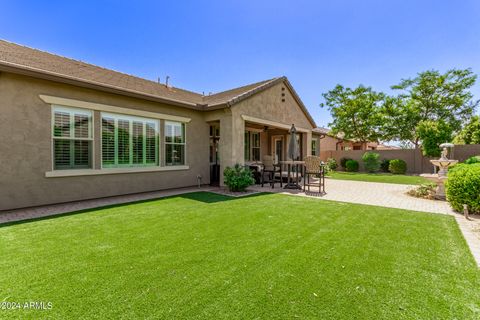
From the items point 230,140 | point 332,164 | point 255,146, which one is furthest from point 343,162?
point 230,140

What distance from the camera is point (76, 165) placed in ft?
25.1

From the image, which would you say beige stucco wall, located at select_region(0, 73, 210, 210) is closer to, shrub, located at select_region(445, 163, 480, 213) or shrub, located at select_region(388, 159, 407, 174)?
shrub, located at select_region(445, 163, 480, 213)

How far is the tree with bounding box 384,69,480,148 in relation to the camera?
76.3 ft

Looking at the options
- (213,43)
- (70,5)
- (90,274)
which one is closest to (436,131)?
(213,43)

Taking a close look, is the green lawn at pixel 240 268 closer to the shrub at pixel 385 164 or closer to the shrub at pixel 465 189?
the shrub at pixel 465 189

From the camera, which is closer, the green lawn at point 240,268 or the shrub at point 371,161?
the green lawn at point 240,268

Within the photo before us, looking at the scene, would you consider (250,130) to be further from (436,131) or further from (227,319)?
Answer: (436,131)

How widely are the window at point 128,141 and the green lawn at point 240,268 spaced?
3111 mm

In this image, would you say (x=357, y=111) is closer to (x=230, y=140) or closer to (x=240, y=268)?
(x=230, y=140)

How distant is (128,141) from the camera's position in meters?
8.92

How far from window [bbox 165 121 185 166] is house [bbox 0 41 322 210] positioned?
0.05 metres

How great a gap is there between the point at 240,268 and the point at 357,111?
26770 mm

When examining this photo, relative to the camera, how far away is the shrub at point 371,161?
21144 mm

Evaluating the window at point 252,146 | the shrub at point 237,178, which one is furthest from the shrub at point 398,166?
the shrub at point 237,178
